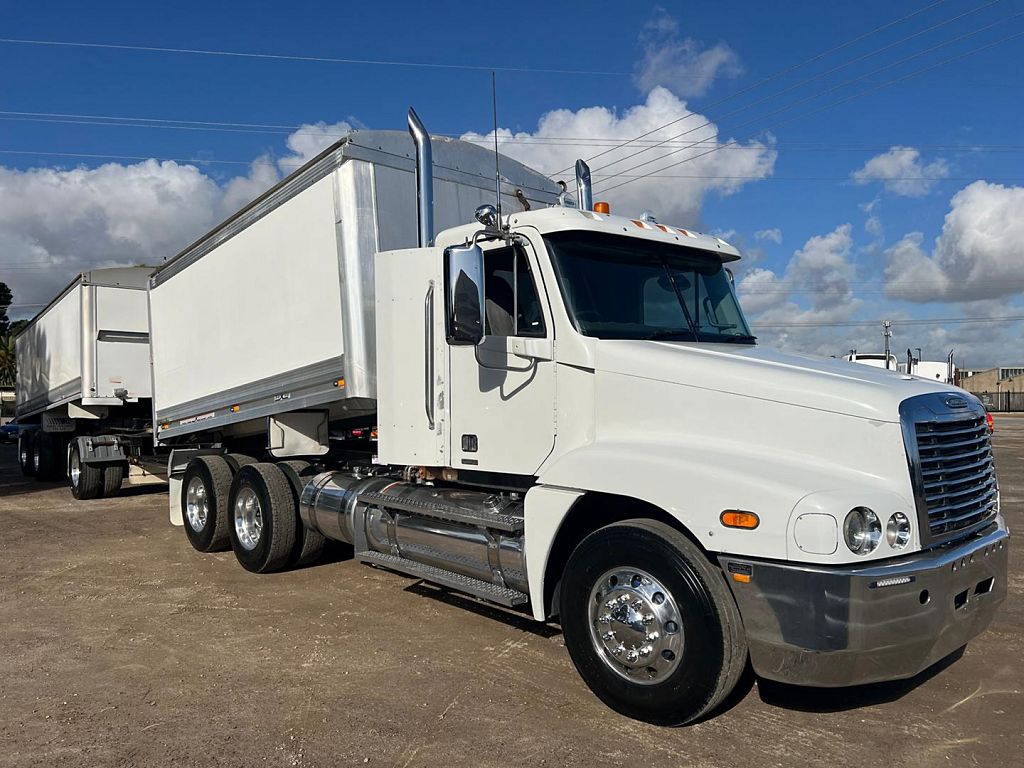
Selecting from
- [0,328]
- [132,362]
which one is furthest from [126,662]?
[0,328]

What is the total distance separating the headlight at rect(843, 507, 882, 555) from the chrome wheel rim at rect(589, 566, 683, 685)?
0.90 metres

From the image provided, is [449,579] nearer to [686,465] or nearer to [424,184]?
[686,465]

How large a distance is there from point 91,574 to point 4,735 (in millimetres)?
3997

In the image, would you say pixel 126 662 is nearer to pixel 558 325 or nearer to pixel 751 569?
pixel 558 325

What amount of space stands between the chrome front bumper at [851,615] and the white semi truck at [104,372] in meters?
10.6

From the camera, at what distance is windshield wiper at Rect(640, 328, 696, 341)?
16.7 feet

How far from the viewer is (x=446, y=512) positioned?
230 inches

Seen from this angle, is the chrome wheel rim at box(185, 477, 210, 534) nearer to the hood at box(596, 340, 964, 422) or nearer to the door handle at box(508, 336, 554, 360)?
the door handle at box(508, 336, 554, 360)

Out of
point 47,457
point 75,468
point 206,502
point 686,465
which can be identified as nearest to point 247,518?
point 206,502

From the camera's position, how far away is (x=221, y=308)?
28.9ft

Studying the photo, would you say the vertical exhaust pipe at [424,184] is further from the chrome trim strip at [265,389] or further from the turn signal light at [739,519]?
the turn signal light at [739,519]

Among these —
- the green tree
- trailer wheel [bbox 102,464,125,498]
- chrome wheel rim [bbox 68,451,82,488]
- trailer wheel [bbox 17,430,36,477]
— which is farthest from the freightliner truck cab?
the green tree

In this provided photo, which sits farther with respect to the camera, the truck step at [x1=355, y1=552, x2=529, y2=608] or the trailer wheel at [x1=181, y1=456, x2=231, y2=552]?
the trailer wheel at [x1=181, y1=456, x2=231, y2=552]

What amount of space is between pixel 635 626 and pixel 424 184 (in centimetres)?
387
